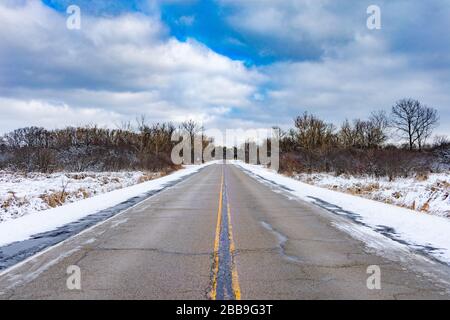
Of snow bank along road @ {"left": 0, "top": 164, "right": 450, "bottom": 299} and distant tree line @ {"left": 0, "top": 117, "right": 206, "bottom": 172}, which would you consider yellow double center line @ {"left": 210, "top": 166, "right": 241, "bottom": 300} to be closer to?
snow bank along road @ {"left": 0, "top": 164, "right": 450, "bottom": 299}

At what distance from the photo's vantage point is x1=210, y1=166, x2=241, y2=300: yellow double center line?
537 cm

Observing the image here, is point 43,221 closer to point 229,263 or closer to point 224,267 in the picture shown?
point 229,263

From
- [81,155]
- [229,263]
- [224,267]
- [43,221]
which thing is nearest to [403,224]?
[229,263]

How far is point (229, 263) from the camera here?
6.93 meters

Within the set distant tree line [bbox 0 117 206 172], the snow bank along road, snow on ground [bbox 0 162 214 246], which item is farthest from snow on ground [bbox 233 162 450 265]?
distant tree line [bbox 0 117 206 172]

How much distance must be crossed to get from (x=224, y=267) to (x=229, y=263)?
28 centimetres

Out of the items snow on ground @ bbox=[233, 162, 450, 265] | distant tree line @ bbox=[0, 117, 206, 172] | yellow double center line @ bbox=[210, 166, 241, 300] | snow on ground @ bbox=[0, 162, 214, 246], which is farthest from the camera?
distant tree line @ bbox=[0, 117, 206, 172]

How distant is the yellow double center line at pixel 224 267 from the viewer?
211 inches

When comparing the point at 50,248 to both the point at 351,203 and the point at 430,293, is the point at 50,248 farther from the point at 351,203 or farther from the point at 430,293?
the point at 351,203

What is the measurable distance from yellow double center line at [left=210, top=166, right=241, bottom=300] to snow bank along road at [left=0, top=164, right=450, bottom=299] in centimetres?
2

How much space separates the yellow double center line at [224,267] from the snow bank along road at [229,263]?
15mm

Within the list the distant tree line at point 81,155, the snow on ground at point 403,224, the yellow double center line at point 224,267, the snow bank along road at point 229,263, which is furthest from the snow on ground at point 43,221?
the distant tree line at point 81,155

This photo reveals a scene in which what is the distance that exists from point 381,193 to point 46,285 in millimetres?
17332

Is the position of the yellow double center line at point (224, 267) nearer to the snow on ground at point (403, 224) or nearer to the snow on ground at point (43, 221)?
the snow on ground at point (403, 224)
